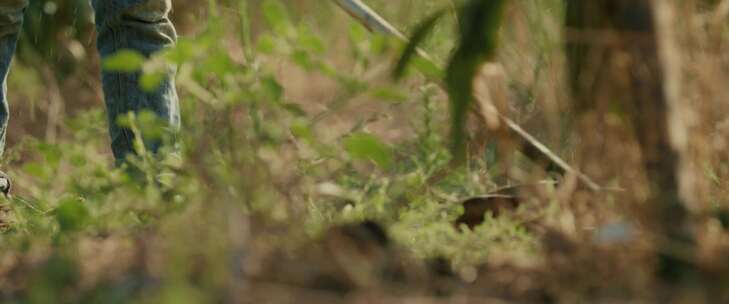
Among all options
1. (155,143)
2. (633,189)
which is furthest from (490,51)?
(155,143)

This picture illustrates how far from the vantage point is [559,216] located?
6.04ft

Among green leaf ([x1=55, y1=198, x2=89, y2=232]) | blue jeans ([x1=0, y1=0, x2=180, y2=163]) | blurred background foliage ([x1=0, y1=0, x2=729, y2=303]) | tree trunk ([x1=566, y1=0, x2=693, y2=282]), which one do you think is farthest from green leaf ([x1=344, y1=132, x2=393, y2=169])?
blue jeans ([x1=0, y1=0, x2=180, y2=163])

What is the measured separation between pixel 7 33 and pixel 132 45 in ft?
Answer: 1.23

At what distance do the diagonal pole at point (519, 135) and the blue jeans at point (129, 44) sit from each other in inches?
22.3

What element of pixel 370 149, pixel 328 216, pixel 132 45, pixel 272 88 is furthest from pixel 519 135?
pixel 132 45

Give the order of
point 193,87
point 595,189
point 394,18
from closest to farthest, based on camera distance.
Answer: point 595,189 → point 193,87 → point 394,18

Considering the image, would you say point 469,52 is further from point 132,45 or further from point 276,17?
point 132,45

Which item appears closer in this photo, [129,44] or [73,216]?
[73,216]

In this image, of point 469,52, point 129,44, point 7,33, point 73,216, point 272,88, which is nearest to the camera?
point 469,52

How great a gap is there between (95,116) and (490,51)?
156cm

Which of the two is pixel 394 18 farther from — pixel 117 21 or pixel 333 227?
pixel 333 227

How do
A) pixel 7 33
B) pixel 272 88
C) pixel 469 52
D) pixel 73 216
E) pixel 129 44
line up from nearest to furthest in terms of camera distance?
1. pixel 469 52
2. pixel 272 88
3. pixel 73 216
4. pixel 129 44
5. pixel 7 33

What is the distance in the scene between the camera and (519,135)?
2.19 m

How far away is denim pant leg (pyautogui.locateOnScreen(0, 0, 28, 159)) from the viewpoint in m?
2.90
